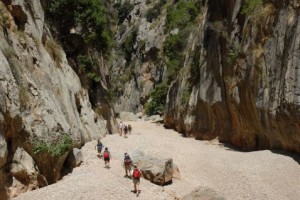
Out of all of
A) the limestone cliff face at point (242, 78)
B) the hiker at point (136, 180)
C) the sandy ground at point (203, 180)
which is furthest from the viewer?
the limestone cliff face at point (242, 78)

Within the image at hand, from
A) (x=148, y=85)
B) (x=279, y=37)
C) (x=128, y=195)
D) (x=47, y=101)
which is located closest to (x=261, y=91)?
(x=279, y=37)

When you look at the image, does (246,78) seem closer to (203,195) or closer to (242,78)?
(242,78)

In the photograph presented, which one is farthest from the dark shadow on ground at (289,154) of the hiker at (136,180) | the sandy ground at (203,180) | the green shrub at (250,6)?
the green shrub at (250,6)

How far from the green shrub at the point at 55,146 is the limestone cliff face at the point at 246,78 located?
1285 centimetres

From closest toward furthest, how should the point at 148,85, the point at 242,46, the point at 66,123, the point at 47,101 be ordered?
the point at 47,101 → the point at 66,123 → the point at 242,46 → the point at 148,85

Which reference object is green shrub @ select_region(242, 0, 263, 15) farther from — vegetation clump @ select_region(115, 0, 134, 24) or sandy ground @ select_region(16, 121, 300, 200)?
vegetation clump @ select_region(115, 0, 134, 24)

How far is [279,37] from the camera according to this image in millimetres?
25375

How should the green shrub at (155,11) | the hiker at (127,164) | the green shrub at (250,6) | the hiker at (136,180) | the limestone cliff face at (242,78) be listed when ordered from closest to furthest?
the hiker at (136,180)
the hiker at (127,164)
the limestone cliff face at (242,78)
the green shrub at (250,6)
the green shrub at (155,11)

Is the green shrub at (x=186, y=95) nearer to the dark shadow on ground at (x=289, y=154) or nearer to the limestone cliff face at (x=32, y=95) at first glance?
the limestone cliff face at (x=32, y=95)

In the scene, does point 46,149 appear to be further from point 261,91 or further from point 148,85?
point 148,85

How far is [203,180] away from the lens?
79.3 ft

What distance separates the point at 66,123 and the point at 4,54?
21.0 ft

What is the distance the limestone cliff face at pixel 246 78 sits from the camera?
23.6m

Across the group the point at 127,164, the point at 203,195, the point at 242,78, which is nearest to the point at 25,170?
the point at 127,164
